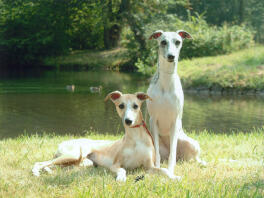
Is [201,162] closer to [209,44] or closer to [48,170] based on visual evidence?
[48,170]

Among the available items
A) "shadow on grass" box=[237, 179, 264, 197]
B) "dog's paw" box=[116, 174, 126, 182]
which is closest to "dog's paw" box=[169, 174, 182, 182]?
"dog's paw" box=[116, 174, 126, 182]

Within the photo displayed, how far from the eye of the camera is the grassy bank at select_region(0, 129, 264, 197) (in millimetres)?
4223

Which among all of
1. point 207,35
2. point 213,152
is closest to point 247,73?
point 207,35

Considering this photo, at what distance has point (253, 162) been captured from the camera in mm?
5812

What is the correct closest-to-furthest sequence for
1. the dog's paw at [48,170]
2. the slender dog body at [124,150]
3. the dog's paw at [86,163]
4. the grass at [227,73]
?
the slender dog body at [124,150] → the dog's paw at [48,170] → the dog's paw at [86,163] → the grass at [227,73]

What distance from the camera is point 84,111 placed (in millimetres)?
14891

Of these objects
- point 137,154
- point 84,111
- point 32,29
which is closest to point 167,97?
point 137,154

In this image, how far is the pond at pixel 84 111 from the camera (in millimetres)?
12078

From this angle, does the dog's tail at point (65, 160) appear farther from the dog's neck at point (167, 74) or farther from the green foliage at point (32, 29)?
the green foliage at point (32, 29)

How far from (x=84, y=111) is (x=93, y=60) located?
21585 mm

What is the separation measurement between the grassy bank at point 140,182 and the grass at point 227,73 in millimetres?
13332

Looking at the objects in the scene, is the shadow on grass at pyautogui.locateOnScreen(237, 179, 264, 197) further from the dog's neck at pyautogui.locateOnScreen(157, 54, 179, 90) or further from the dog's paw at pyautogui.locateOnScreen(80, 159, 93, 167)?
the dog's paw at pyautogui.locateOnScreen(80, 159, 93, 167)

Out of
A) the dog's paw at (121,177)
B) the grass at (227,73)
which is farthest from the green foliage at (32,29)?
the dog's paw at (121,177)

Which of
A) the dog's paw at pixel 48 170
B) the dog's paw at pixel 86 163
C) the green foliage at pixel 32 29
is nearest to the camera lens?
the dog's paw at pixel 48 170
